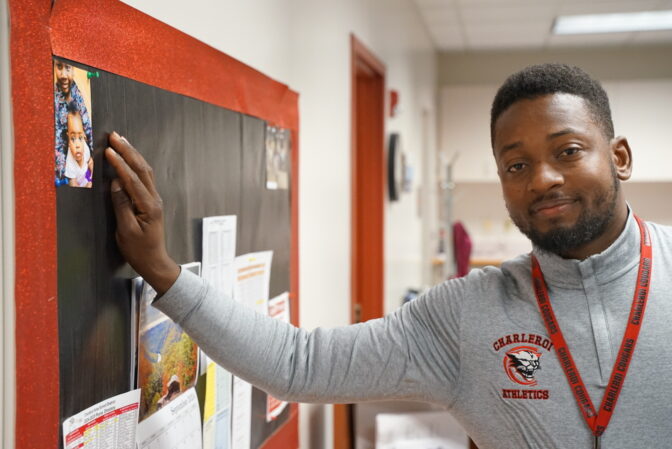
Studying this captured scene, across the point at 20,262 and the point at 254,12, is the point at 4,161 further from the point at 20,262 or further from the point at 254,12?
the point at 254,12

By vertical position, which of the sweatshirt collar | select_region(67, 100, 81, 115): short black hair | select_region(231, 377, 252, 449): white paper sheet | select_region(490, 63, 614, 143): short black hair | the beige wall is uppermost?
the beige wall

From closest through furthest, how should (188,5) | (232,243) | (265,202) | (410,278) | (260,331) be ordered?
1. (260,331)
2. (188,5)
3. (232,243)
4. (265,202)
5. (410,278)

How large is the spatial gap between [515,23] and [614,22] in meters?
0.82

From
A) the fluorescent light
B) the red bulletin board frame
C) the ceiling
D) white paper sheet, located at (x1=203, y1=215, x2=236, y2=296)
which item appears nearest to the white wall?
the red bulletin board frame

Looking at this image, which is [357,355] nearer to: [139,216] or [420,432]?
[139,216]

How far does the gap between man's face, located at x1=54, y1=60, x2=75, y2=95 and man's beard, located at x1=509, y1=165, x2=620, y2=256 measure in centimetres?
74

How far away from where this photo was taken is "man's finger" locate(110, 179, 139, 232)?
35.9 inches

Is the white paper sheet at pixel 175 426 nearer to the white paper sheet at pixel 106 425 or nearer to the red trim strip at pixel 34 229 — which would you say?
the white paper sheet at pixel 106 425

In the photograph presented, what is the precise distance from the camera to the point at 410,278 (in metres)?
4.70

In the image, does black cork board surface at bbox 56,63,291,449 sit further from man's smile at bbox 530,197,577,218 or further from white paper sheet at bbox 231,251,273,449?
man's smile at bbox 530,197,577,218

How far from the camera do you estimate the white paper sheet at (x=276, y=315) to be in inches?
61.9

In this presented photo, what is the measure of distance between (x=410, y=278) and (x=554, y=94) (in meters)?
3.67

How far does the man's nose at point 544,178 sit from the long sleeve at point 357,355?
0.24m

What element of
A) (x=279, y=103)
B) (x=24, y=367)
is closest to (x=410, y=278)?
(x=279, y=103)
